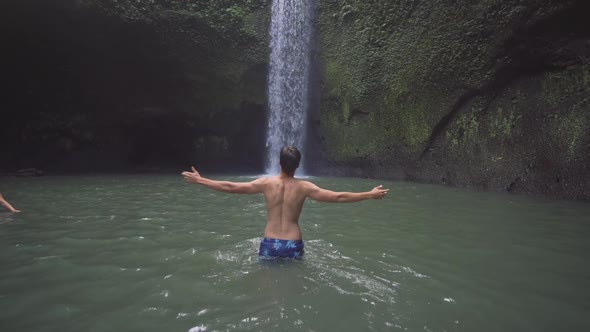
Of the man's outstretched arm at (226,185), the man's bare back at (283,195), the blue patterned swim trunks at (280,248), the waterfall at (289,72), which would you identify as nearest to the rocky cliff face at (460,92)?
the waterfall at (289,72)

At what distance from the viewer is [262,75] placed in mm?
15336

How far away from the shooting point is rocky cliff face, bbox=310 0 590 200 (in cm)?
796

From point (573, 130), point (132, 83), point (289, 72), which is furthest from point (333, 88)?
point (132, 83)

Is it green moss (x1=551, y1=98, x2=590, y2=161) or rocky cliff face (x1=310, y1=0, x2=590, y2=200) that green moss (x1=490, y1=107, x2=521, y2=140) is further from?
green moss (x1=551, y1=98, x2=590, y2=161)

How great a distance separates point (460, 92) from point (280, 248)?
358 inches

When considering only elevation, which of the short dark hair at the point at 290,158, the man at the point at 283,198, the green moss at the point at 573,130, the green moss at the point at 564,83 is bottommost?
the man at the point at 283,198

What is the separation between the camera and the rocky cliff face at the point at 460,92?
7.96 meters

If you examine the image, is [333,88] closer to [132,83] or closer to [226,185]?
[132,83]

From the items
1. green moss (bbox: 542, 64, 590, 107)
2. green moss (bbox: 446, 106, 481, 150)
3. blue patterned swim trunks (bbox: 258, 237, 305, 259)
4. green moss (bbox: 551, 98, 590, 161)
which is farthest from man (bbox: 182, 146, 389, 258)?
green moss (bbox: 446, 106, 481, 150)

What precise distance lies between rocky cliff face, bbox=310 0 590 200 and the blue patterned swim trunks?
7297mm

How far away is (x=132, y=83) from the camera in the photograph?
1529 centimetres

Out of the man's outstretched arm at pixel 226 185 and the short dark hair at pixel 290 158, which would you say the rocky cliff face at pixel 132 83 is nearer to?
the man's outstretched arm at pixel 226 185

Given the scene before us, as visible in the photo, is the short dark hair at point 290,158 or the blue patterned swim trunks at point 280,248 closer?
the short dark hair at point 290,158

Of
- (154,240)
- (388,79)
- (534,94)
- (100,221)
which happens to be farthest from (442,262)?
(388,79)
